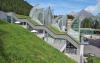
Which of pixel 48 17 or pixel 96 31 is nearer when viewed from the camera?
pixel 48 17

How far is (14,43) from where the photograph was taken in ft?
29.5

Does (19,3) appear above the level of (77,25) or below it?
above

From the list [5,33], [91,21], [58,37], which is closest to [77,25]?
[58,37]

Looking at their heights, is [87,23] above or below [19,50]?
below

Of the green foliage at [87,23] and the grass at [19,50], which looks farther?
the green foliage at [87,23]

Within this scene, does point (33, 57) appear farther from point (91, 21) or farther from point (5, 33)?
point (91, 21)

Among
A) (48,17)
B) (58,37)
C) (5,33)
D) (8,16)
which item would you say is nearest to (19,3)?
(48,17)

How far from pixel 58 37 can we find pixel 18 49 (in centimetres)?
1822

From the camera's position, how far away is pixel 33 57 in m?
8.27

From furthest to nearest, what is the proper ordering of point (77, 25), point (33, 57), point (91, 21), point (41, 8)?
1. point (91, 21)
2. point (41, 8)
3. point (77, 25)
4. point (33, 57)

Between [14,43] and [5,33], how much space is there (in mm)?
927

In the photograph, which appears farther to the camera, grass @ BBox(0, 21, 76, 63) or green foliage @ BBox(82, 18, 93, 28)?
green foliage @ BBox(82, 18, 93, 28)

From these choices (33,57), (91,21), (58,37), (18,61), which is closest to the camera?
(18,61)

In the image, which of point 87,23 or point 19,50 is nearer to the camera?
point 19,50
